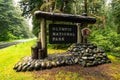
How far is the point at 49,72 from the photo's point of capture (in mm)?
8961

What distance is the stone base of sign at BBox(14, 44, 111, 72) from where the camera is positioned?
9508 millimetres

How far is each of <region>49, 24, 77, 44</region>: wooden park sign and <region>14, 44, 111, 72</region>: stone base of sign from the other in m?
0.63

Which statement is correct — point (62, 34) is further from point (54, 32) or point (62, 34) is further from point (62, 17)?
point (62, 17)

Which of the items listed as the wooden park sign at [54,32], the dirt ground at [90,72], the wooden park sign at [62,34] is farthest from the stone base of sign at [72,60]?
the wooden park sign at [62,34]

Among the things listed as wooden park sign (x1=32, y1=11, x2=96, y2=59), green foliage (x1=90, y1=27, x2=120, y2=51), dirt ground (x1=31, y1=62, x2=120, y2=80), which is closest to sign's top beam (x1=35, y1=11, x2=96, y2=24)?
wooden park sign (x1=32, y1=11, x2=96, y2=59)

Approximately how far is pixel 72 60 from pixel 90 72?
1.53 m

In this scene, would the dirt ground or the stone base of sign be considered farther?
the stone base of sign

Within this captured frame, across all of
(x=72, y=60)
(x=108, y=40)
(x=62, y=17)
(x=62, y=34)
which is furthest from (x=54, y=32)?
(x=108, y=40)

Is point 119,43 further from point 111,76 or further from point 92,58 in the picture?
point 111,76

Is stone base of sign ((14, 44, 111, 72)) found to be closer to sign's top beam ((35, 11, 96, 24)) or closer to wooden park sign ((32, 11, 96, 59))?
wooden park sign ((32, 11, 96, 59))

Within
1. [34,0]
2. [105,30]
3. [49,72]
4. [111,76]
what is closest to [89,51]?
[111,76]

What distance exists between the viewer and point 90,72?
9.04 meters

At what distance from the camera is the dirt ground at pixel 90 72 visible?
27.8ft

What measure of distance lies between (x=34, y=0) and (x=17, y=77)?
12.4m
